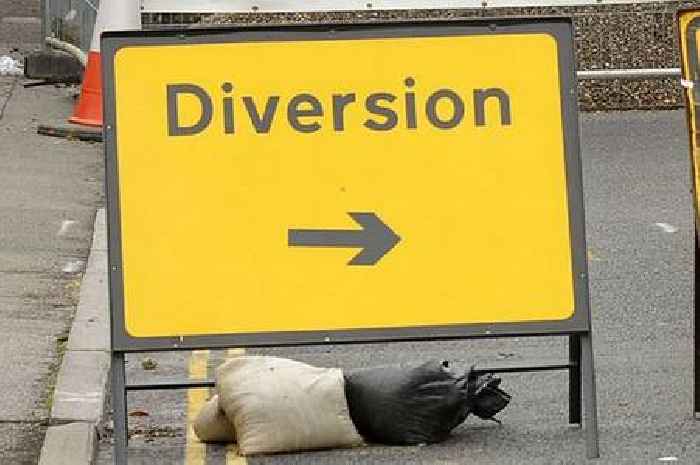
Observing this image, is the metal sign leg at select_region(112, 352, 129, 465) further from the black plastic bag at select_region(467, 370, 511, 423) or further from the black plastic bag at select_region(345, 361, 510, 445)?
the black plastic bag at select_region(467, 370, 511, 423)

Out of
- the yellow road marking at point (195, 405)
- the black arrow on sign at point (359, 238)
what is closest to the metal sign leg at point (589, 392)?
the black arrow on sign at point (359, 238)

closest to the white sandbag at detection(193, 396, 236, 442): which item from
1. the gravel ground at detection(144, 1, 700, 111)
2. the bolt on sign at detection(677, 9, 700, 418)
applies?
the bolt on sign at detection(677, 9, 700, 418)

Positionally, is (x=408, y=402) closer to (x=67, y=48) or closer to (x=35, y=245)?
(x=35, y=245)

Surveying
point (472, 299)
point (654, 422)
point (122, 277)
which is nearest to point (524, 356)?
point (654, 422)

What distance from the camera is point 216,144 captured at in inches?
258

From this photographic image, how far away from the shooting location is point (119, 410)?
255 inches

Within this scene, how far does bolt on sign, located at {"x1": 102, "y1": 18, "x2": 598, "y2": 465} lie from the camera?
6496mm

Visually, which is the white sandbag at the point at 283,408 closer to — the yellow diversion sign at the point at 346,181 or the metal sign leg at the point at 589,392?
the yellow diversion sign at the point at 346,181

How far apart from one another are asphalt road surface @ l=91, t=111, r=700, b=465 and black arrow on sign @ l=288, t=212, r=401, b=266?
0.72m

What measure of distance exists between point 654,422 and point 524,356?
1.34 meters

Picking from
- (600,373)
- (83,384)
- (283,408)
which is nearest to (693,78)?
(600,373)

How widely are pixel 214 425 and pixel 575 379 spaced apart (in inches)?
51.1

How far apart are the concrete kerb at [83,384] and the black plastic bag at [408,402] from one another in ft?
3.20

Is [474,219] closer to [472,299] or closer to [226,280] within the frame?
[472,299]
